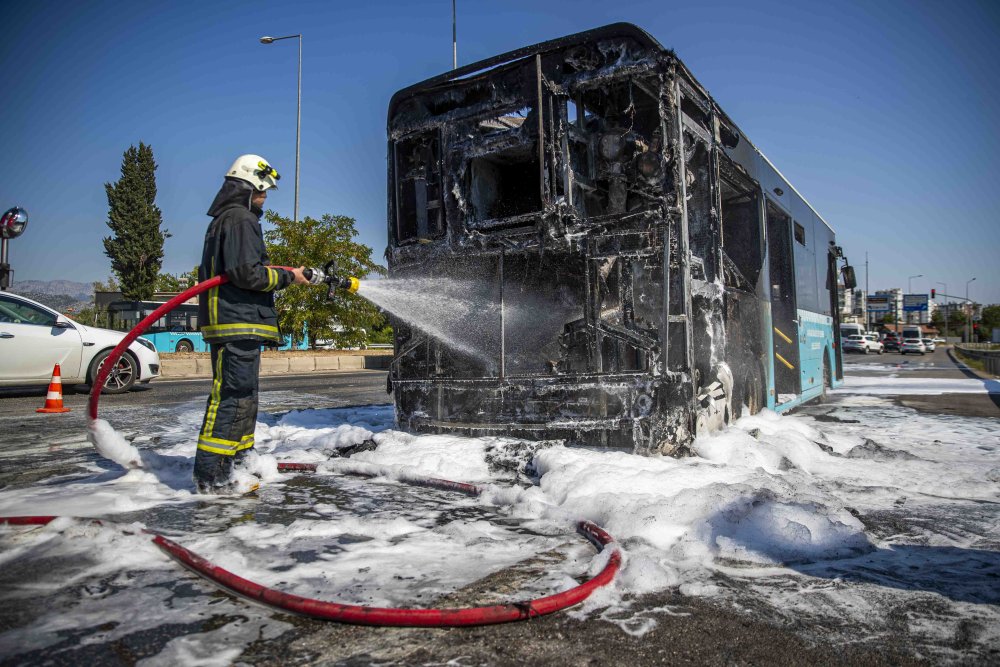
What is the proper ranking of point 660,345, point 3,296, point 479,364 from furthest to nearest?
point 3,296 → point 479,364 → point 660,345

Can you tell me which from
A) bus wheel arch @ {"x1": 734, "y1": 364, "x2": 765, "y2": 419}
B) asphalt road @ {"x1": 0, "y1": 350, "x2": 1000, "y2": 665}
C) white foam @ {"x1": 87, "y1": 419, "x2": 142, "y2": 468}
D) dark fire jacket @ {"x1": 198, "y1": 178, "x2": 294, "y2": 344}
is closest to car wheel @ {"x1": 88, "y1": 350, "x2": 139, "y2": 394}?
white foam @ {"x1": 87, "y1": 419, "x2": 142, "y2": 468}

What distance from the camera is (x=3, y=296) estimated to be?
9.12 meters

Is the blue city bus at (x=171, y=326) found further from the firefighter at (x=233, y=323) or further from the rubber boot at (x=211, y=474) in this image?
the rubber boot at (x=211, y=474)

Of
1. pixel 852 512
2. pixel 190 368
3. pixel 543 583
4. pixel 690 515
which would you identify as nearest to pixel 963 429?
pixel 852 512

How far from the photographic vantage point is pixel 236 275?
3.68 meters

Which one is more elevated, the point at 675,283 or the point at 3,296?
the point at 3,296

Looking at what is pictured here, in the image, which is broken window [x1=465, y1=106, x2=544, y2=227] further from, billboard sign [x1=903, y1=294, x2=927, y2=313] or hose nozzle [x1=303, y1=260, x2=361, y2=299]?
billboard sign [x1=903, y1=294, x2=927, y2=313]

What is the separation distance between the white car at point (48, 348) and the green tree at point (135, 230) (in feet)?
117

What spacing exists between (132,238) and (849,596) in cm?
4852

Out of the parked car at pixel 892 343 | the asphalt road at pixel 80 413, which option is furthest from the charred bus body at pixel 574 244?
the parked car at pixel 892 343

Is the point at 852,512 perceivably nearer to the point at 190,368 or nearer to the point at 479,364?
the point at 479,364

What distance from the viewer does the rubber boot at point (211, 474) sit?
363cm

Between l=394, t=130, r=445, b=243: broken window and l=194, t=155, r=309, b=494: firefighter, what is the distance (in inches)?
61.3

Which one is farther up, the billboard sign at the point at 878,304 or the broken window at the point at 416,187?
the billboard sign at the point at 878,304
